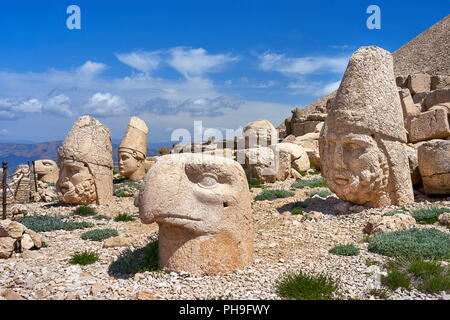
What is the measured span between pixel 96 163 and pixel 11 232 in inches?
201

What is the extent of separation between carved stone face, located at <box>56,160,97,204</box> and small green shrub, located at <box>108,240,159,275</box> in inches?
241

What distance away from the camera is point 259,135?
1864cm

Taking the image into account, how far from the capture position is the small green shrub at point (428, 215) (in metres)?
7.81

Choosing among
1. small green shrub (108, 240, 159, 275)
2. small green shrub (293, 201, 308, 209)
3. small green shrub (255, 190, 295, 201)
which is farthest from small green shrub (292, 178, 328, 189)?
small green shrub (108, 240, 159, 275)

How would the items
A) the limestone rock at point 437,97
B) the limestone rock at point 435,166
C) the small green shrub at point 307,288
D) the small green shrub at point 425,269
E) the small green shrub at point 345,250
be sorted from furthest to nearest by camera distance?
the limestone rock at point 437,97, the limestone rock at point 435,166, the small green shrub at point 345,250, the small green shrub at point 425,269, the small green shrub at point 307,288

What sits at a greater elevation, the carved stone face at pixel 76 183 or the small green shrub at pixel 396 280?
the carved stone face at pixel 76 183

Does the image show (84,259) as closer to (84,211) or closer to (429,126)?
(84,211)

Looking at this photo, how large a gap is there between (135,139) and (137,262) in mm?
12807

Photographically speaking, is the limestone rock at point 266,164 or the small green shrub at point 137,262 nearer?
the small green shrub at point 137,262

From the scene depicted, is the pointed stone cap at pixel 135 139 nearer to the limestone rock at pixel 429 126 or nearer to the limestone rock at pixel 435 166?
the limestone rock at pixel 429 126

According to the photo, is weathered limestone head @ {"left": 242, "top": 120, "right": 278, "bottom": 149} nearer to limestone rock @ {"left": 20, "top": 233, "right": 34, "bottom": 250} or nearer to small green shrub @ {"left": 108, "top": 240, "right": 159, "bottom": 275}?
limestone rock @ {"left": 20, "top": 233, "right": 34, "bottom": 250}

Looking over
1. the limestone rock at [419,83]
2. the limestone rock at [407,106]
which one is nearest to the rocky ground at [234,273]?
the limestone rock at [407,106]

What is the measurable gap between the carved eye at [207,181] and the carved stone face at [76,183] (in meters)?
7.45
